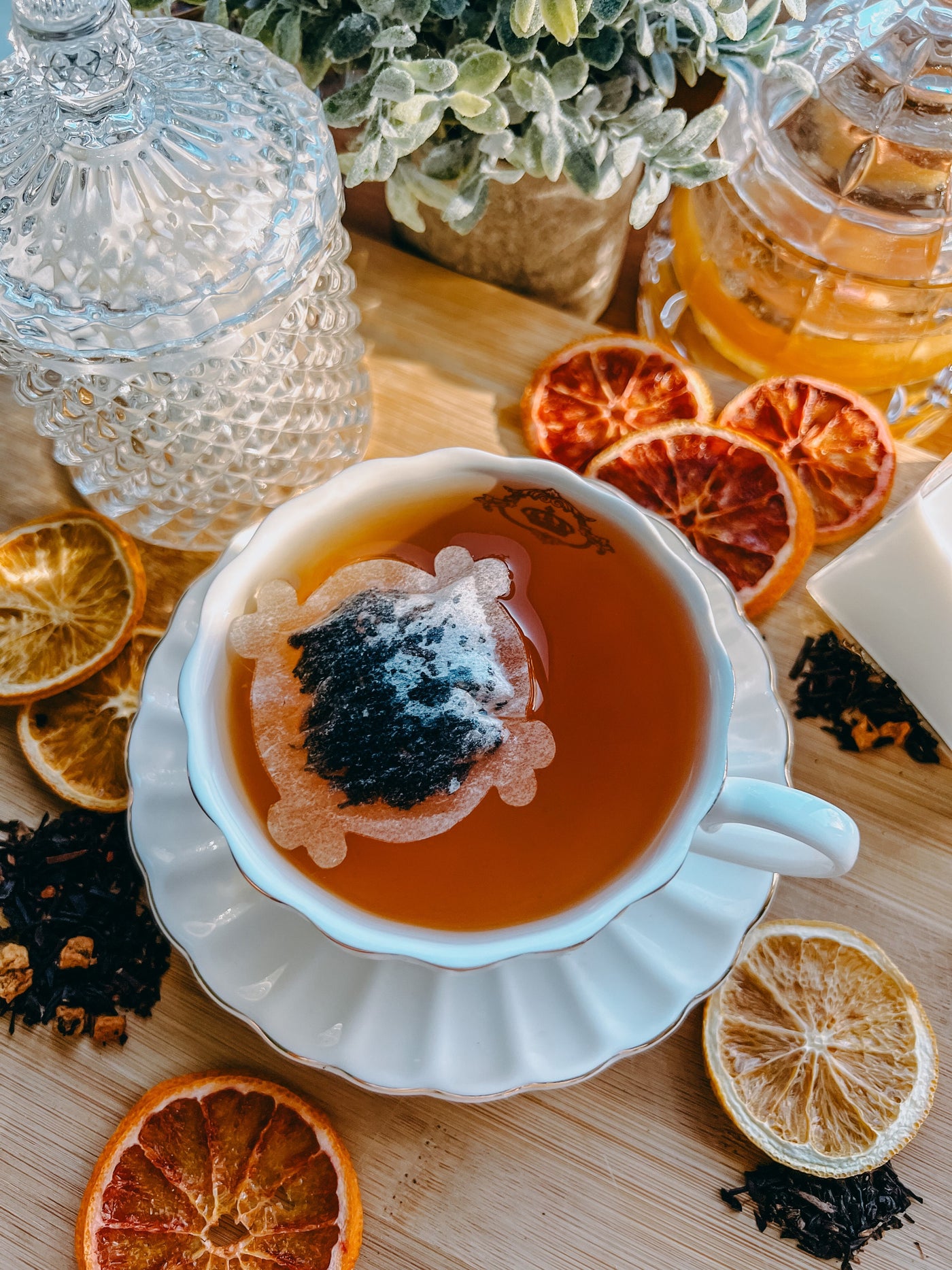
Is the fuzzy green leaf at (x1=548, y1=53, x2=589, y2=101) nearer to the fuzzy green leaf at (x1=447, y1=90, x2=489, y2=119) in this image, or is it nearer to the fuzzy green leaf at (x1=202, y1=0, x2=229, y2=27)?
the fuzzy green leaf at (x1=447, y1=90, x2=489, y2=119)

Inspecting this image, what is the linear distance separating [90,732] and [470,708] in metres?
0.51

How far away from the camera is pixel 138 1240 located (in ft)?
3.34

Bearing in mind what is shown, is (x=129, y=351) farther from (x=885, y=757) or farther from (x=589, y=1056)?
(x=885, y=757)

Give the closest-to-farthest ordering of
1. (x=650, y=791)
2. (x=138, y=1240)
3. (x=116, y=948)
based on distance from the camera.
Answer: (x=650, y=791) → (x=138, y=1240) → (x=116, y=948)

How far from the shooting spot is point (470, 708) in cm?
92

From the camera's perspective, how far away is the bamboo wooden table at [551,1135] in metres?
1.05

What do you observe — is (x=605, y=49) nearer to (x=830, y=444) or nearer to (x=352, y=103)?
(x=352, y=103)

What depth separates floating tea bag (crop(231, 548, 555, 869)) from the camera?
902mm

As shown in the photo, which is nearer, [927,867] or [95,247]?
[95,247]

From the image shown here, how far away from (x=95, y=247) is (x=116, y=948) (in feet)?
2.37

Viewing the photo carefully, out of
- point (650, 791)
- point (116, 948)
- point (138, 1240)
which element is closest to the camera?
point (650, 791)

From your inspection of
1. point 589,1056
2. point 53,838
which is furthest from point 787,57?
point 53,838

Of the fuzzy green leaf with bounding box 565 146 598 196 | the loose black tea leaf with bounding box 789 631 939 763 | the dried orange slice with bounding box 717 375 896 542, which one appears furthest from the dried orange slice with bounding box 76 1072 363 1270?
the fuzzy green leaf with bounding box 565 146 598 196

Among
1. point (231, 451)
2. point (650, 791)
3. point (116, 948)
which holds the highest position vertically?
point (650, 791)
